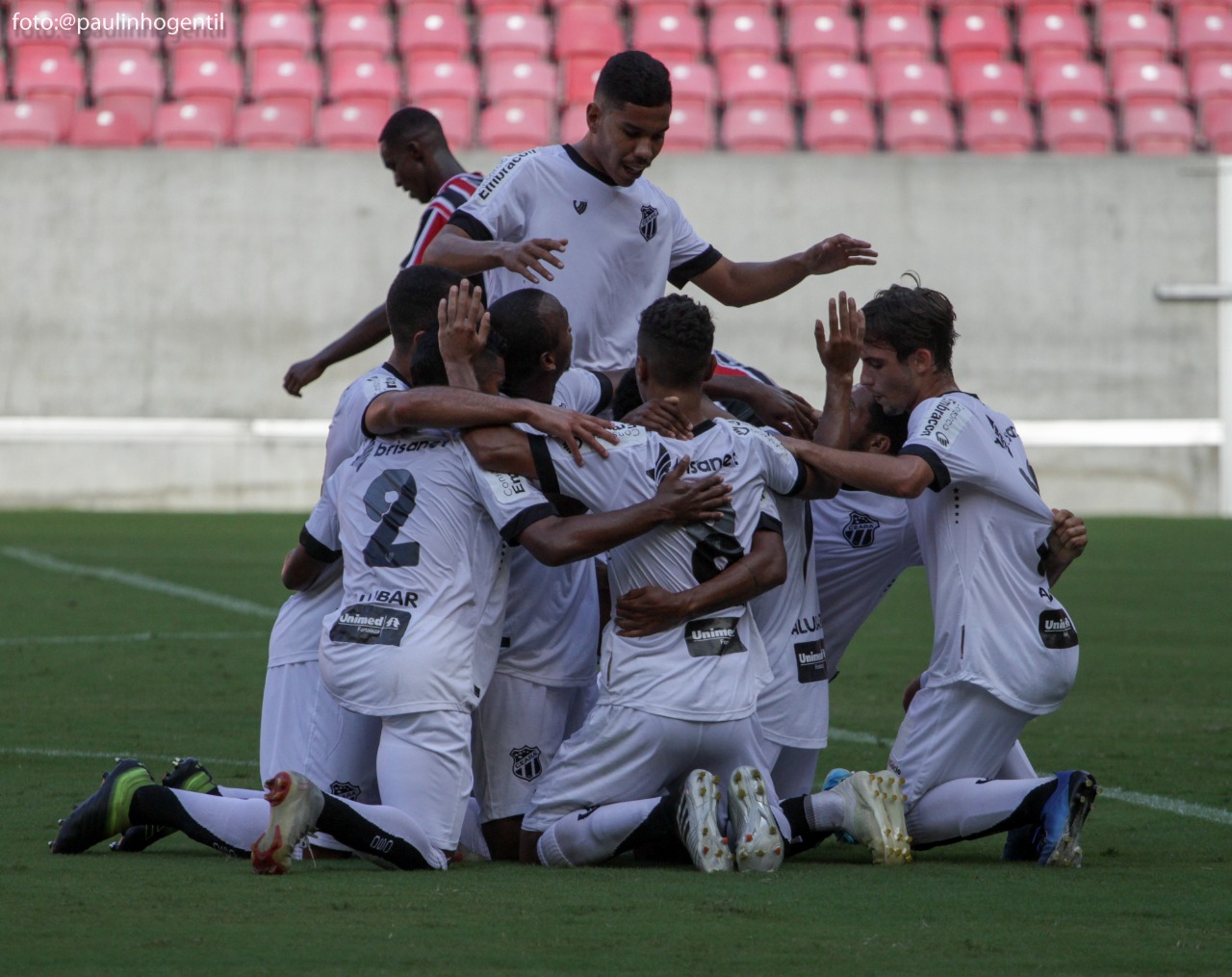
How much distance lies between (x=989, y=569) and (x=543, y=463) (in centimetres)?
119

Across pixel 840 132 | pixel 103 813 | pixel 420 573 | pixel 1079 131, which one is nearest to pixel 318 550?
pixel 420 573

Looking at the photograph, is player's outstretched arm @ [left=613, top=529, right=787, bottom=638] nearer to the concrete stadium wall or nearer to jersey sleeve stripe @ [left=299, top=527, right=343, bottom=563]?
jersey sleeve stripe @ [left=299, top=527, right=343, bottom=563]

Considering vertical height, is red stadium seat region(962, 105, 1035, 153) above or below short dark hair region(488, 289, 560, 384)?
above

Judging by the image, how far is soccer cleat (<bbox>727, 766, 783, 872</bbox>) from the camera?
4000mm

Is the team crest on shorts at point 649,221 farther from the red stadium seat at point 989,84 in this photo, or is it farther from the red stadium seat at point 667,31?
the red stadium seat at point 989,84

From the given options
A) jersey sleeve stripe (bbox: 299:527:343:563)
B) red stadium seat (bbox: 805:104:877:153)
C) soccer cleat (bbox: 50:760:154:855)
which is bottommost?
soccer cleat (bbox: 50:760:154:855)

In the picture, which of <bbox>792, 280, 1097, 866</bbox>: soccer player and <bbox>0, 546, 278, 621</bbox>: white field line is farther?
<bbox>0, 546, 278, 621</bbox>: white field line

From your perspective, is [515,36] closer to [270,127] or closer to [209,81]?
[270,127]

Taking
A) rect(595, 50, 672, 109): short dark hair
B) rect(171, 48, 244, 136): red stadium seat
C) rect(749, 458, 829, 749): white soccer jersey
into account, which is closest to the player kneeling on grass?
rect(749, 458, 829, 749): white soccer jersey

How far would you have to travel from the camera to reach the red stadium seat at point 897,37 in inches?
733

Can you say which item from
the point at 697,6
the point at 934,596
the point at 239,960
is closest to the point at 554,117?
the point at 697,6

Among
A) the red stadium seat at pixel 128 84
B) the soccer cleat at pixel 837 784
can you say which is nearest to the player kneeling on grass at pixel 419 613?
the soccer cleat at pixel 837 784

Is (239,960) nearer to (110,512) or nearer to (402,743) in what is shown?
(402,743)

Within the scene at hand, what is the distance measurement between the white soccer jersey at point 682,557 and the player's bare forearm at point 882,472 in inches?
4.6
